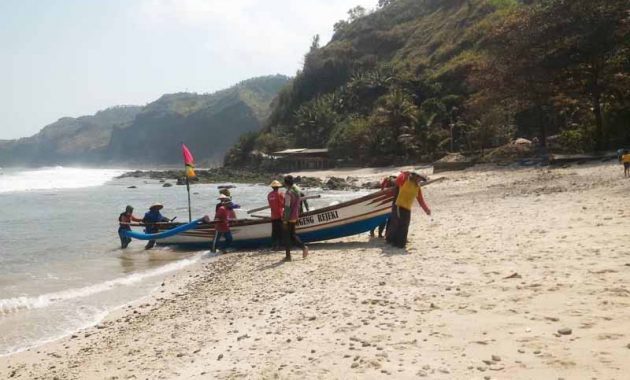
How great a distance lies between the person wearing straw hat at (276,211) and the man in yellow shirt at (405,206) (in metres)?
2.89

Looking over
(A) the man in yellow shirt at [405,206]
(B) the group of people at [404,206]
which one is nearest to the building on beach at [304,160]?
(B) the group of people at [404,206]

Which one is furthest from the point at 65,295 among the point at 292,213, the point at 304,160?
the point at 304,160

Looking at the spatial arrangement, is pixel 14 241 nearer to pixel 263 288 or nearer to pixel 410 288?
pixel 263 288

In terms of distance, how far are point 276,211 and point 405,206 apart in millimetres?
3388

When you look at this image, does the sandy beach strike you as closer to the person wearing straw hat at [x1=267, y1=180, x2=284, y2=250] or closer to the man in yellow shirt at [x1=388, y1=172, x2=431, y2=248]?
the man in yellow shirt at [x1=388, y1=172, x2=431, y2=248]

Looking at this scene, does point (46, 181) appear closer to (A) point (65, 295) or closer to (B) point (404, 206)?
(A) point (65, 295)

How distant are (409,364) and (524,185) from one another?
16830mm

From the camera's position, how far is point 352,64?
9994cm

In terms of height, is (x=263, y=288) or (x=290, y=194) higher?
(x=290, y=194)

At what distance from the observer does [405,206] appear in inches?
415

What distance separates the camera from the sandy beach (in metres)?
4.65

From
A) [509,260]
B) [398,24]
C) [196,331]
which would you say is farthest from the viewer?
[398,24]

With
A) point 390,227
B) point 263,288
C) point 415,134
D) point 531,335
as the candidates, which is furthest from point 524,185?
point 415,134

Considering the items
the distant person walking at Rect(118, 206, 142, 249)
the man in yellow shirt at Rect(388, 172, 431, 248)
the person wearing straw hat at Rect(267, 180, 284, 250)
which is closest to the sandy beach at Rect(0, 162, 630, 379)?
the man in yellow shirt at Rect(388, 172, 431, 248)
